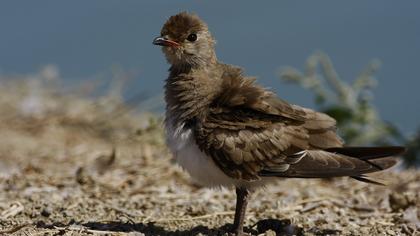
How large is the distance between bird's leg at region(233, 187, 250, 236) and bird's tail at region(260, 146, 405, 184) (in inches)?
9.3

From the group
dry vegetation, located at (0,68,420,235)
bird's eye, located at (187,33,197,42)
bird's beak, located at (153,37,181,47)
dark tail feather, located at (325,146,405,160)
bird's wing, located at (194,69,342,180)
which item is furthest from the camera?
bird's eye, located at (187,33,197,42)

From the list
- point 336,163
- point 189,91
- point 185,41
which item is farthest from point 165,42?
point 336,163

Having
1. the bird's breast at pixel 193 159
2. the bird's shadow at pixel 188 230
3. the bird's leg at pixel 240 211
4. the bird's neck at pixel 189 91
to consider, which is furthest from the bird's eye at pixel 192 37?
the bird's shadow at pixel 188 230

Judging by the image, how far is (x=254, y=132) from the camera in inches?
235

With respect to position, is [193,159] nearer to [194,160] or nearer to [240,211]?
[194,160]

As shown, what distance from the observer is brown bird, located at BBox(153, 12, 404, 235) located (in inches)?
230

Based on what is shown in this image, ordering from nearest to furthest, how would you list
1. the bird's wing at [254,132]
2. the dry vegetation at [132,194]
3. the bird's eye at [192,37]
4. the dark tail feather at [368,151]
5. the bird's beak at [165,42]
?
the bird's wing at [254,132], the dark tail feather at [368,151], the dry vegetation at [132,194], the bird's beak at [165,42], the bird's eye at [192,37]

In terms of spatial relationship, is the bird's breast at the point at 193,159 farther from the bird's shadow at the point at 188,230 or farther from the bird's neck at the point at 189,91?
the bird's shadow at the point at 188,230

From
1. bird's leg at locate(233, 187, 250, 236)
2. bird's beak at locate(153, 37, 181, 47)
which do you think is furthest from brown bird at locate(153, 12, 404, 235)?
bird's beak at locate(153, 37, 181, 47)

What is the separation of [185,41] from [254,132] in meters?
1.04

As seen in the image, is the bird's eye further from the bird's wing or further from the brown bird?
the bird's wing

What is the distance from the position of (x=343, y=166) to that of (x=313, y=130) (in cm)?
39

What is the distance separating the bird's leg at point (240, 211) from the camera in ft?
19.5

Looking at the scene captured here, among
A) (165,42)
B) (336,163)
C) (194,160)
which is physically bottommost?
(194,160)
